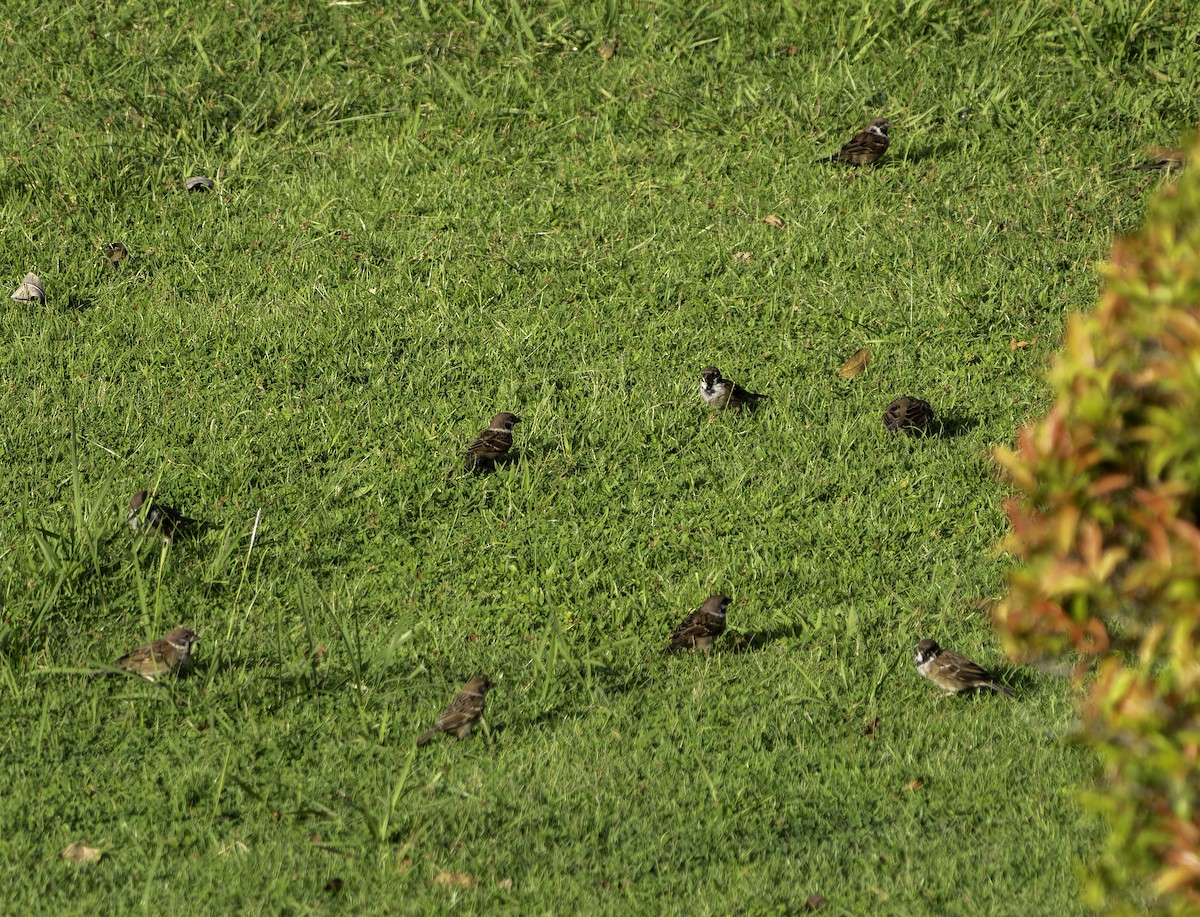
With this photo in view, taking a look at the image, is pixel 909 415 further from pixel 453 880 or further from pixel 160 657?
pixel 160 657

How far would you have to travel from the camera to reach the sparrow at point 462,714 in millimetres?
6234

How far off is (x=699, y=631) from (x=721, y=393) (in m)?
2.23

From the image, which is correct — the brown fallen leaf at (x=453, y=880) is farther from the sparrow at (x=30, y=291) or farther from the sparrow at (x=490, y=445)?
the sparrow at (x=30, y=291)

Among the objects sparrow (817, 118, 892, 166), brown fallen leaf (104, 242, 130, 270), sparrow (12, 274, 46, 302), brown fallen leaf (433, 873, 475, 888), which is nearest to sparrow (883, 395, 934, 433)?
sparrow (817, 118, 892, 166)

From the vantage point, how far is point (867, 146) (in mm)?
11234

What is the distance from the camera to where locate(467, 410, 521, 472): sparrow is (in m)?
8.17

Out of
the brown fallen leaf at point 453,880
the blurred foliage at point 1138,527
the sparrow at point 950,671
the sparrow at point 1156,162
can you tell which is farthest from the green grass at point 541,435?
the blurred foliage at point 1138,527

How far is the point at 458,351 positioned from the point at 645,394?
1334 millimetres

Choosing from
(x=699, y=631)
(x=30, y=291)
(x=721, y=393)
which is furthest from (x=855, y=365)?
(x=30, y=291)

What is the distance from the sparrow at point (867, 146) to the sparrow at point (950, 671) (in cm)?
568

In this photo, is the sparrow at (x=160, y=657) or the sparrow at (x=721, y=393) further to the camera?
the sparrow at (x=721, y=393)

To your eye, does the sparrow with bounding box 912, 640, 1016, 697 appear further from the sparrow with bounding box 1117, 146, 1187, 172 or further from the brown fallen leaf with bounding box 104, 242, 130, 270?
the brown fallen leaf with bounding box 104, 242, 130, 270

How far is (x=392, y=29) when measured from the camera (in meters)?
12.9

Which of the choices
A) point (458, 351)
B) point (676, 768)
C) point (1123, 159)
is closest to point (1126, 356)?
point (676, 768)
